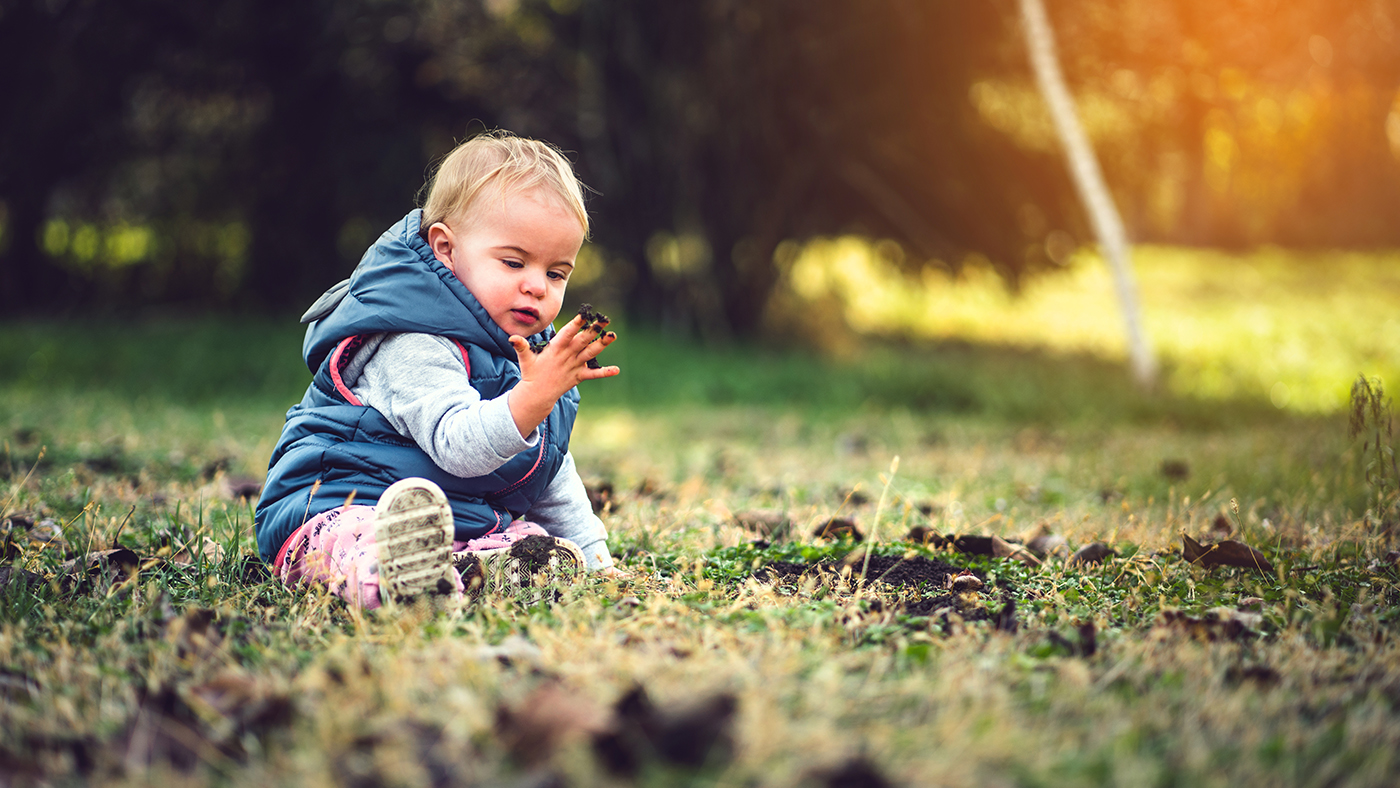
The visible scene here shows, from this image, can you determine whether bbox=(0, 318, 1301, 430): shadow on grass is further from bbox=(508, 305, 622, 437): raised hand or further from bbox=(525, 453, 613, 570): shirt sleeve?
bbox=(508, 305, 622, 437): raised hand

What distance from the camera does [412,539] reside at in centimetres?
206

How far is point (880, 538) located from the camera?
3004 millimetres

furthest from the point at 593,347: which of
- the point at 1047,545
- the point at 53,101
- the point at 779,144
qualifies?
the point at 53,101

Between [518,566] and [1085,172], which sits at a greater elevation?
[1085,172]

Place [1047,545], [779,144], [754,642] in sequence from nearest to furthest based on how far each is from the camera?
[754,642] → [1047,545] → [779,144]

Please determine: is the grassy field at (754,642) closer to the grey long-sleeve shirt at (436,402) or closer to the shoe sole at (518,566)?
the shoe sole at (518,566)

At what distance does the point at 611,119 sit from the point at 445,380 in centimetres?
752

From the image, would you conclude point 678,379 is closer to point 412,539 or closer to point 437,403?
point 437,403

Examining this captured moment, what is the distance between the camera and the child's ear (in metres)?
2.43

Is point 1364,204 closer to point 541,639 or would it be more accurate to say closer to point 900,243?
point 900,243

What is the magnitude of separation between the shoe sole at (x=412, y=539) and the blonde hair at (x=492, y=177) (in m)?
0.77

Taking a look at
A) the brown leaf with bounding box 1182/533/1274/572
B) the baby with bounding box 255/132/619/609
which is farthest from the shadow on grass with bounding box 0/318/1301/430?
the baby with bounding box 255/132/619/609

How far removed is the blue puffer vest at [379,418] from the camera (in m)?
2.35

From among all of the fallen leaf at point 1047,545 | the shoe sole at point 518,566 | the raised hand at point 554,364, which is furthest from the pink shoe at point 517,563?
the fallen leaf at point 1047,545
